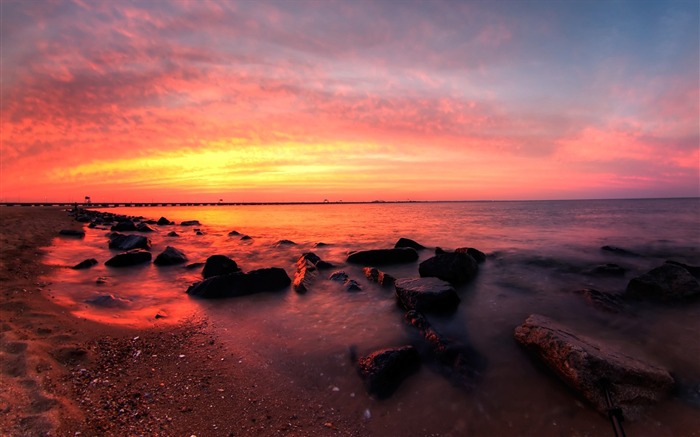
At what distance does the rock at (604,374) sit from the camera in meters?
4.82

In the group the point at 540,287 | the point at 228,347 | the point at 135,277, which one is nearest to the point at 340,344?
the point at 228,347

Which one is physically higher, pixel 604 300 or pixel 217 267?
pixel 217 267

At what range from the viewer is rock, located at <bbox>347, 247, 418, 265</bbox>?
47.4 ft

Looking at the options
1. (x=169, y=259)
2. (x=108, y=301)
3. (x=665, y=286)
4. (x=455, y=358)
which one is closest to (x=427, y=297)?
(x=455, y=358)

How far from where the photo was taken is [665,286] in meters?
9.06

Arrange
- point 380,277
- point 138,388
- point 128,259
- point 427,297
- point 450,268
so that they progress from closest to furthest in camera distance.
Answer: point 138,388 < point 427,297 < point 450,268 < point 380,277 < point 128,259

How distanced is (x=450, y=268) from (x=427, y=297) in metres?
3.12

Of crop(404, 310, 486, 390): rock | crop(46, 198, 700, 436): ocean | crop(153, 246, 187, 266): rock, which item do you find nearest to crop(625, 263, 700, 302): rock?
crop(46, 198, 700, 436): ocean

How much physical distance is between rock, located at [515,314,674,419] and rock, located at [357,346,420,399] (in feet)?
7.95

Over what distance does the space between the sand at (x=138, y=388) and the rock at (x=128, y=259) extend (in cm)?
765

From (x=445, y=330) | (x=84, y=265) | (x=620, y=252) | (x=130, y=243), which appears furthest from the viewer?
(x=130, y=243)

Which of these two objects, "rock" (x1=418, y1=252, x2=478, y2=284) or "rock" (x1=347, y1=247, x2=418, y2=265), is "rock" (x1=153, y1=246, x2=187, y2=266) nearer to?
"rock" (x1=347, y1=247, x2=418, y2=265)

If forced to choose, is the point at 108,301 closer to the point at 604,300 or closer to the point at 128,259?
the point at 128,259

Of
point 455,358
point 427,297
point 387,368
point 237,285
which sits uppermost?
point 427,297
